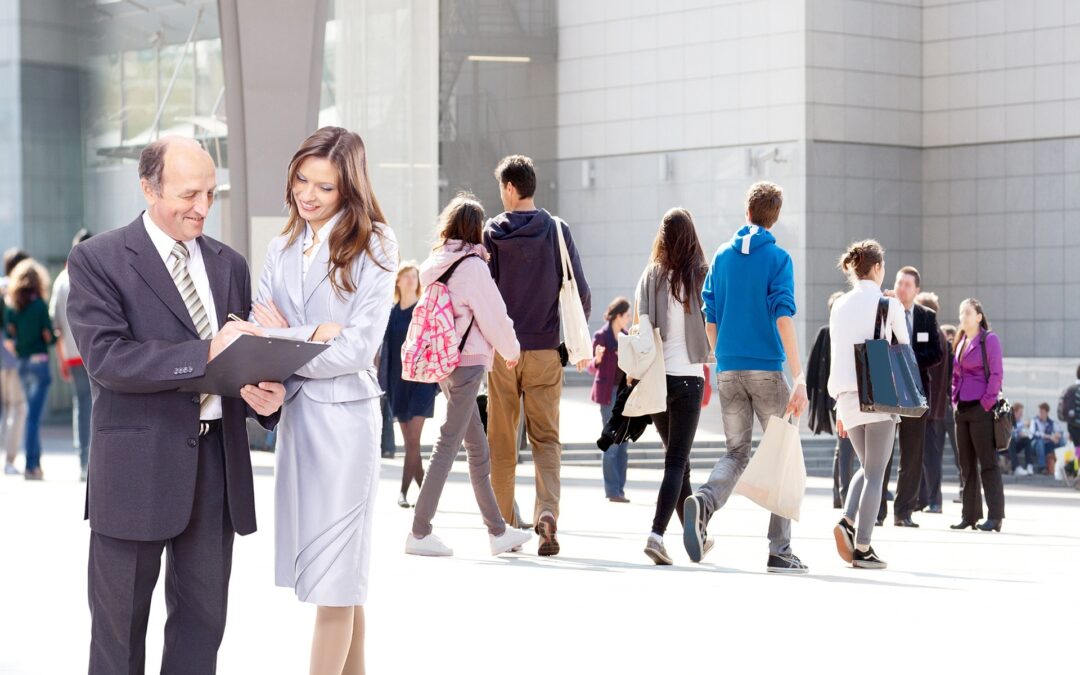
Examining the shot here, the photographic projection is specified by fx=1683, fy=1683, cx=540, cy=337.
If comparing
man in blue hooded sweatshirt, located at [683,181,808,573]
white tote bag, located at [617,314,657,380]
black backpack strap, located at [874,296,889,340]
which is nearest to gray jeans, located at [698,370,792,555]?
man in blue hooded sweatshirt, located at [683,181,808,573]

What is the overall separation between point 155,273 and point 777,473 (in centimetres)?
479

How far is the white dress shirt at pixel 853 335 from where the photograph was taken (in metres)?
9.16

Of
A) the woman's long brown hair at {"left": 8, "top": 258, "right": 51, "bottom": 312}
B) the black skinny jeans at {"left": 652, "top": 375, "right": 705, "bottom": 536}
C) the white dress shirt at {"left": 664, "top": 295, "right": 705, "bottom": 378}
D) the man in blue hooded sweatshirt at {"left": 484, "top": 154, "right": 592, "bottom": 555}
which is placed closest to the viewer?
the black skinny jeans at {"left": 652, "top": 375, "right": 705, "bottom": 536}

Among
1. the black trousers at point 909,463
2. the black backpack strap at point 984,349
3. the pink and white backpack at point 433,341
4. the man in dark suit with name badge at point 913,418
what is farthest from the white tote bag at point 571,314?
the black backpack strap at point 984,349

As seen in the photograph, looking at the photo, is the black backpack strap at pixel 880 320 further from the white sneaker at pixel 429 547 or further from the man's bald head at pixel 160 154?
the man's bald head at pixel 160 154

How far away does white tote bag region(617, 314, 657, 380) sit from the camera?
8906 millimetres

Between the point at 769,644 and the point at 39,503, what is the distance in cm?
709

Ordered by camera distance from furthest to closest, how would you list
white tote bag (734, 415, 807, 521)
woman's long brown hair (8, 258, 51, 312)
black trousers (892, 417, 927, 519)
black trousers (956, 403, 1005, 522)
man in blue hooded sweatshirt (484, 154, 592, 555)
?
woman's long brown hair (8, 258, 51, 312) < black trousers (956, 403, 1005, 522) < black trousers (892, 417, 927, 519) < man in blue hooded sweatshirt (484, 154, 592, 555) < white tote bag (734, 415, 807, 521)

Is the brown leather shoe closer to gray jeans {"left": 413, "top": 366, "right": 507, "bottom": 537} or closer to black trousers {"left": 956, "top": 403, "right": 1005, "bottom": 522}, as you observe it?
gray jeans {"left": 413, "top": 366, "right": 507, "bottom": 537}

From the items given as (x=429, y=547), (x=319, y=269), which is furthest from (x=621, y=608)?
(x=319, y=269)

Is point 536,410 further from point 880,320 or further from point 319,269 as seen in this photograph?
point 319,269

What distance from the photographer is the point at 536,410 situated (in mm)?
9188

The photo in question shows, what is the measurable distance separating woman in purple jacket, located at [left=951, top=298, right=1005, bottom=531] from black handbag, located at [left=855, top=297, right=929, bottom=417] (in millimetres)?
3531

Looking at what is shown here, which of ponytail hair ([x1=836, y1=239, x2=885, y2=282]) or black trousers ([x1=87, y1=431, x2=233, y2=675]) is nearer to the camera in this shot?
black trousers ([x1=87, y1=431, x2=233, y2=675])
